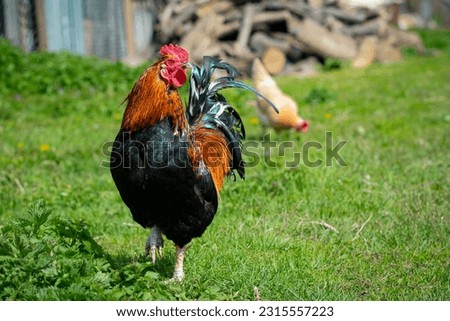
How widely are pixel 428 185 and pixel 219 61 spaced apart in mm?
2747

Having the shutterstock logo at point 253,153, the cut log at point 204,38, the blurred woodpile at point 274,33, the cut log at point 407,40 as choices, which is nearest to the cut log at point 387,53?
the blurred woodpile at point 274,33

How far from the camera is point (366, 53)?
16.1 metres

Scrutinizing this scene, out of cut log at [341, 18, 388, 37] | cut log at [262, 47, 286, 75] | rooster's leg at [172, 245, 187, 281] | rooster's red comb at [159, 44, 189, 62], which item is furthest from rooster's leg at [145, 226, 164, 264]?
cut log at [341, 18, 388, 37]

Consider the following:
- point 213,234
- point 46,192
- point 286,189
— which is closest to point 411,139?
point 286,189

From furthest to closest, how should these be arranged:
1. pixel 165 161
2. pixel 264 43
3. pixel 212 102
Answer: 1. pixel 264 43
2. pixel 212 102
3. pixel 165 161

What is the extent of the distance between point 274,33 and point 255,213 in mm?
10306

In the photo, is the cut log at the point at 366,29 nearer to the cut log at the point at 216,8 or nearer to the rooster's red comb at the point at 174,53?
the cut log at the point at 216,8

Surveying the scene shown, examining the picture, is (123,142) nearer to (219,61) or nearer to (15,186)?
(219,61)

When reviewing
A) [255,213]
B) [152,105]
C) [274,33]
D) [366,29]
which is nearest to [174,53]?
[152,105]

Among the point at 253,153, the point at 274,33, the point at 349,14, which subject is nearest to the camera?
the point at 253,153

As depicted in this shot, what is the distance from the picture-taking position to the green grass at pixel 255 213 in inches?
156

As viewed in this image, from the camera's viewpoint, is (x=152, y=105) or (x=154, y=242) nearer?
(x=152, y=105)

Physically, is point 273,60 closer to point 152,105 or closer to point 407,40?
point 407,40

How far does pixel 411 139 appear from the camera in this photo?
8398mm
